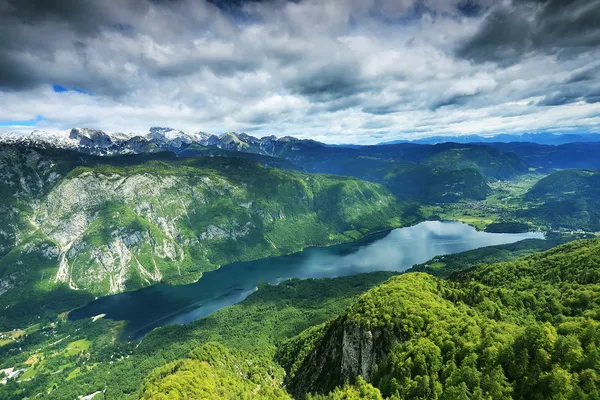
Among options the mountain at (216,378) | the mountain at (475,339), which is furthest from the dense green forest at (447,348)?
the mountain at (216,378)

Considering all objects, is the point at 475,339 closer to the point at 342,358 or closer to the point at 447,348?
the point at 447,348

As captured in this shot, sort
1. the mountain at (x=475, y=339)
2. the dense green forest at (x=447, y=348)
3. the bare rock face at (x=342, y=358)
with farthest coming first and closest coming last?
the bare rock face at (x=342, y=358)
the dense green forest at (x=447, y=348)
the mountain at (x=475, y=339)

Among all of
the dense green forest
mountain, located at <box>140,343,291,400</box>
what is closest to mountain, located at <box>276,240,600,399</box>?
the dense green forest

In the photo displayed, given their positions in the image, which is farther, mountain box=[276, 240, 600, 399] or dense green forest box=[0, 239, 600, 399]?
dense green forest box=[0, 239, 600, 399]

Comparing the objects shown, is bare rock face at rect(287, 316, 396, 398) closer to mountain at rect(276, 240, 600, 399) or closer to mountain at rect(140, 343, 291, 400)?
mountain at rect(276, 240, 600, 399)

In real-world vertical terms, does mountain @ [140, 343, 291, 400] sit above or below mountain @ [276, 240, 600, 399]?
below

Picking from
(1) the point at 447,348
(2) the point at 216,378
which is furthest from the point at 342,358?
(2) the point at 216,378

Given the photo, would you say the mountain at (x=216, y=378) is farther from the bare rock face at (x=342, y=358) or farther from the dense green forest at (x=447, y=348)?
the bare rock face at (x=342, y=358)

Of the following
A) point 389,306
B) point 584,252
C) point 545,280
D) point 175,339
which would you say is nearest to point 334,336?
point 389,306
